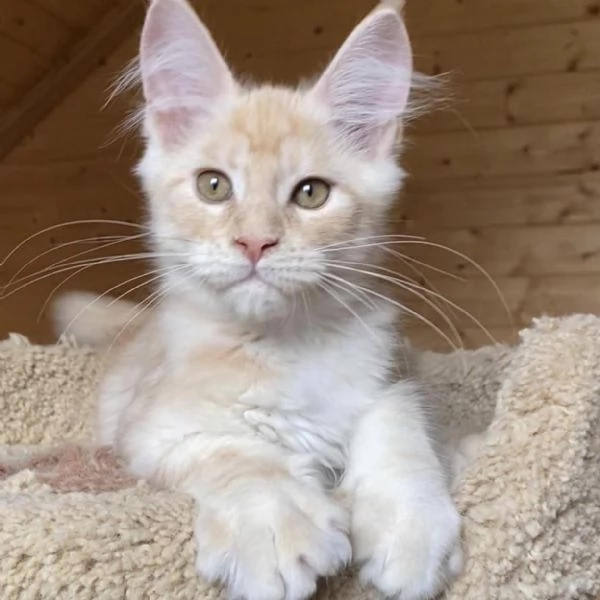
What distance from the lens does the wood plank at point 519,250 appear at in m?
A: 2.91

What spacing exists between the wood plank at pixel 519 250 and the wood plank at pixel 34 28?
4.70ft

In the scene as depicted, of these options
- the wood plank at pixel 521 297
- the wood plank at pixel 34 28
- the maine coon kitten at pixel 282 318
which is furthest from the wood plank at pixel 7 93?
the maine coon kitten at pixel 282 318

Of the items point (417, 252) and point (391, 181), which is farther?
point (417, 252)

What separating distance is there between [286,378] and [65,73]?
Result: 8.21 ft

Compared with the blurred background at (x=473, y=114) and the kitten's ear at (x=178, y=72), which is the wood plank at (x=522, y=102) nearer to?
the blurred background at (x=473, y=114)

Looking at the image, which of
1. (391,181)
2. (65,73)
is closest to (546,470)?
(391,181)

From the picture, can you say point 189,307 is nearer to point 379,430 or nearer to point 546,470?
point 379,430

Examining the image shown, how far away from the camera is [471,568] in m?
0.95

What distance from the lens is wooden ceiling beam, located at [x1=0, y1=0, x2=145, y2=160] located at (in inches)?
127

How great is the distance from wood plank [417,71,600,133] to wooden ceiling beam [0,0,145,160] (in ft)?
3.75

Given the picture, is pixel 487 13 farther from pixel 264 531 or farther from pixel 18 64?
pixel 264 531

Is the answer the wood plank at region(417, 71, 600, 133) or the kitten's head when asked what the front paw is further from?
the wood plank at region(417, 71, 600, 133)

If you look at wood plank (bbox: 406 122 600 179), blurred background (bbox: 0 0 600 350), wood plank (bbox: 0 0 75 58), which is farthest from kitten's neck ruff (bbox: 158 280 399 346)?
wood plank (bbox: 0 0 75 58)

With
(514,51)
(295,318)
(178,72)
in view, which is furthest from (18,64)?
(295,318)
